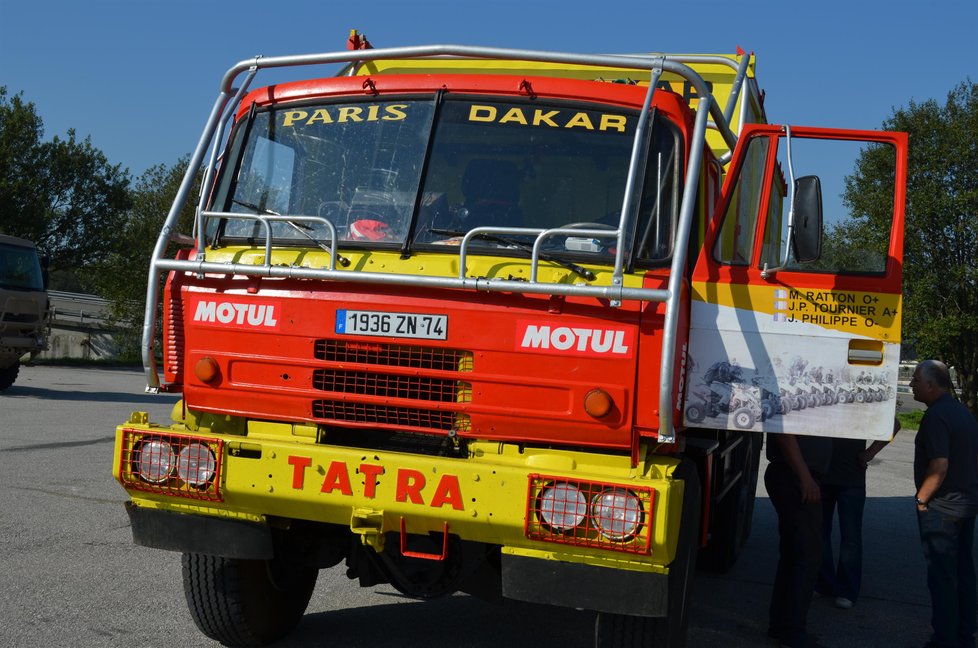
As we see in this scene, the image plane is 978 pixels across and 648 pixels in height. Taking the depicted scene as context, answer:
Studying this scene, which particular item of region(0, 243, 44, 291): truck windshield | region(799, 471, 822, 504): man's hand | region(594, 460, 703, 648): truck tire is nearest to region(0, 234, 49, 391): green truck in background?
region(0, 243, 44, 291): truck windshield

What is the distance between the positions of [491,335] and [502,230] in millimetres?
425

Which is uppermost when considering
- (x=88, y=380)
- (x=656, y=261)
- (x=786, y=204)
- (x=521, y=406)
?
(x=786, y=204)

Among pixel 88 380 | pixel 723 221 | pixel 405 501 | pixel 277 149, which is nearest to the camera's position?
pixel 405 501

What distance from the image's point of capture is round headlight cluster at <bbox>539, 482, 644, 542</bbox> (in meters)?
3.89

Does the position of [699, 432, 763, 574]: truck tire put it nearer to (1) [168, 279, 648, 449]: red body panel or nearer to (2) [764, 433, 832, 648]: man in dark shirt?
(2) [764, 433, 832, 648]: man in dark shirt

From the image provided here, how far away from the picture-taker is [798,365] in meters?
→ 4.25

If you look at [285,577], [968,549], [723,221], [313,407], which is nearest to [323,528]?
[285,577]

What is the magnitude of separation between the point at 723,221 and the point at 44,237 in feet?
110

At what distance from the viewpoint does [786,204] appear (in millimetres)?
4391

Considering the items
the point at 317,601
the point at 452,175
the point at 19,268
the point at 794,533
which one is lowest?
the point at 317,601

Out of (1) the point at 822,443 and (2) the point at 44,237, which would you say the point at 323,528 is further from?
(2) the point at 44,237

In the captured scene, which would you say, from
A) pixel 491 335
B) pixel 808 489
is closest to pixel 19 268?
pixel 808 489

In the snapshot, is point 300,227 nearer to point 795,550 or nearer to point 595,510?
point 595,510

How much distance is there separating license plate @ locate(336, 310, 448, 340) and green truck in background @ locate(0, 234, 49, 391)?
15129 millimetres
